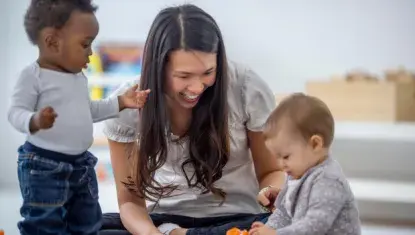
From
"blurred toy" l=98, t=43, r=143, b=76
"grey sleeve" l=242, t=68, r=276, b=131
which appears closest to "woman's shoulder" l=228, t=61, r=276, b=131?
"grey sleeve" l=242, t=68, r=276, b=131

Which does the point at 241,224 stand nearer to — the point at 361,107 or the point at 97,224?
the point at 97,224

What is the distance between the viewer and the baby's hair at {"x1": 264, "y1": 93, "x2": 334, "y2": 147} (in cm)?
94

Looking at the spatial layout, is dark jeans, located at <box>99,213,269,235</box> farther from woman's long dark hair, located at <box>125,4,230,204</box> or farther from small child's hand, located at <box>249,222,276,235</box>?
small child's hand, located at <box>249,222,276,235</box>

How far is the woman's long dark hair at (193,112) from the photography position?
113cm

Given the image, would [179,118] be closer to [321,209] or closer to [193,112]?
[193,112]

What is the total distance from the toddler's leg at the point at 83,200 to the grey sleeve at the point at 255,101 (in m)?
0.44

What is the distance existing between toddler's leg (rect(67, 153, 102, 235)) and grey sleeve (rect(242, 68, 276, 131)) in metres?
0.44

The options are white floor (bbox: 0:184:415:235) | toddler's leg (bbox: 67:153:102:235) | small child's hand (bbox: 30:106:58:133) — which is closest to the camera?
small child's hand (bbox: 30:106:58:133)

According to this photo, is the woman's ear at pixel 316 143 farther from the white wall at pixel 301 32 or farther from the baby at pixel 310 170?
the white wall at pixel 301 32

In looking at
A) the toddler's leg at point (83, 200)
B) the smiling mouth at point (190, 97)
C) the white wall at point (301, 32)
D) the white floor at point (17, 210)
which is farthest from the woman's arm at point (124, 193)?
the white wall at point (301, 32)

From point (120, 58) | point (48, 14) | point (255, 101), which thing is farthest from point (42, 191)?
point (120, 58)

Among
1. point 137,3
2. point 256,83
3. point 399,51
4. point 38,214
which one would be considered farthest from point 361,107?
point 38,214

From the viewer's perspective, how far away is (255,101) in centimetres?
131

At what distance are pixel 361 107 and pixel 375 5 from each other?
48 cm
